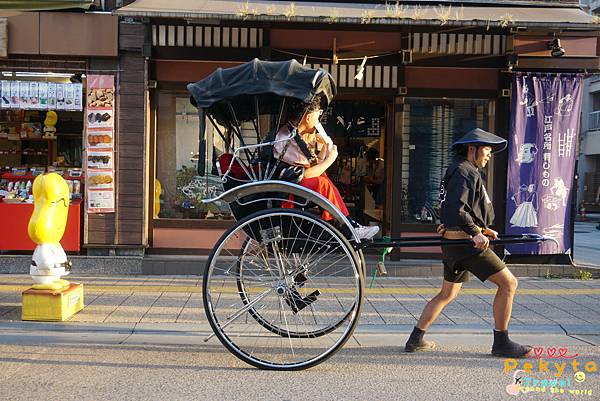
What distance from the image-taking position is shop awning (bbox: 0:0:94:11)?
838 cm

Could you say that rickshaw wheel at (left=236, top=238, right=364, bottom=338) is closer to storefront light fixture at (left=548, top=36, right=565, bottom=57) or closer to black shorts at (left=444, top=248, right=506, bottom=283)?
black shorts at (left=444, top=248, right=506, bottom=283)

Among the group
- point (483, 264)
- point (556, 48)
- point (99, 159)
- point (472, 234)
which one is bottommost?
point (483, 264)

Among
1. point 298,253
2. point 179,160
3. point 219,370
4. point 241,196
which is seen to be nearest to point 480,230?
point 298,253

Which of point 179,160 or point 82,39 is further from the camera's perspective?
point 179,160

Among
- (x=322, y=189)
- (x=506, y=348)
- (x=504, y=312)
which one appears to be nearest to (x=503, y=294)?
(x=504, y=312)

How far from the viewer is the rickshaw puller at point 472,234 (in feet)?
15.5

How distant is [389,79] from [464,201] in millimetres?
4993

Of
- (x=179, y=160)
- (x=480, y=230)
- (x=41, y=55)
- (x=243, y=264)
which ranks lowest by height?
(x=243, y=264)

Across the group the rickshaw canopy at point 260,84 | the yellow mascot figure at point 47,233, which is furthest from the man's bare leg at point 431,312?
the yellow mascot figure at point 47,233

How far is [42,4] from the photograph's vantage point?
27.8 feet

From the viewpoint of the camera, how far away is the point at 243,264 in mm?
5094

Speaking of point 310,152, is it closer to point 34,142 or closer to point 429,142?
point 429,142

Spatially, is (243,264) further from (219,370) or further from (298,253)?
(219,370)

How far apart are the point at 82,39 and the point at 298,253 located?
Result: 5.85m
